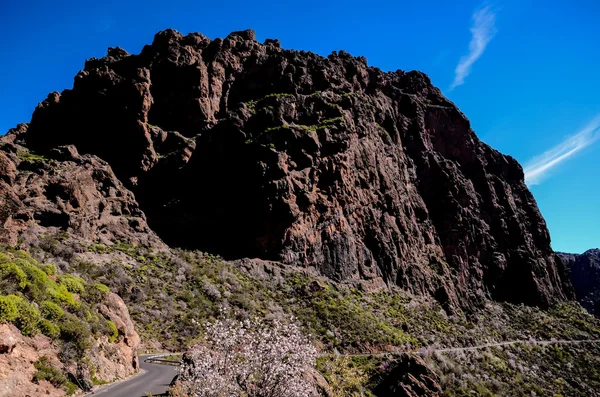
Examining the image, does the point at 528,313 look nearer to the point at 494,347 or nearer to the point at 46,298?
the point at 494,347

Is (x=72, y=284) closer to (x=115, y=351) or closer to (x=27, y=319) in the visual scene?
(x=115, y=351)

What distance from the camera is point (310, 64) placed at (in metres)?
78.8

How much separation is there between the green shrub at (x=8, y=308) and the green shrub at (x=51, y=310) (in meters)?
2.20

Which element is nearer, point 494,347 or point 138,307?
point 138,307

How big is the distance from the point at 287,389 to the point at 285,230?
40.7 meters

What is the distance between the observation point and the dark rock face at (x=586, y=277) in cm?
14162

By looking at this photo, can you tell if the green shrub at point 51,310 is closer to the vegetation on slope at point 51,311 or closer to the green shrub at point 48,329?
the vegetation on slope at point 51,311

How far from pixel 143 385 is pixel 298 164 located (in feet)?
144

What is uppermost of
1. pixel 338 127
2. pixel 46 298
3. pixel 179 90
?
pixel 179 90

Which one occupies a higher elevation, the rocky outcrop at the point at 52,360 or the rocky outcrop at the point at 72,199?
the rocky outcrop at the point at 72,199

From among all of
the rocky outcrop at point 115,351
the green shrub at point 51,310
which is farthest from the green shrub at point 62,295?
→ the rocky outcrop at point 115,351

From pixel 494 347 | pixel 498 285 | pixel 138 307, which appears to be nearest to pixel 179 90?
pixel 138 307

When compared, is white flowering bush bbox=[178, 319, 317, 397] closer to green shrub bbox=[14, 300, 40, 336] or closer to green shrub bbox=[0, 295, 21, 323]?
green shrub bbox=[14, 300, 40, 336]

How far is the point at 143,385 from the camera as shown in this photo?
58.7 feet
